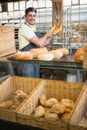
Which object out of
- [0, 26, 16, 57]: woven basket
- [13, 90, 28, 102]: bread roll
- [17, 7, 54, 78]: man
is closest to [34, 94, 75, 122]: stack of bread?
[13, 90, 28, 102]: bread roll

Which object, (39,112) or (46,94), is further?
(46,94)

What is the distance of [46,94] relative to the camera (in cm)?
132

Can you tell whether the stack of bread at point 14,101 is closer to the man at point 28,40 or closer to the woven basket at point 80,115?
the woven basket at point 80,115

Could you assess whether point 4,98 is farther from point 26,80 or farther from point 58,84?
point 58,84

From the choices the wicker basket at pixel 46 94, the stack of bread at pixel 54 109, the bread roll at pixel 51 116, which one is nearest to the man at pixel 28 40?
the wicker basket at pixel 46 94

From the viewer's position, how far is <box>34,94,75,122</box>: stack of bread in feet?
3.49

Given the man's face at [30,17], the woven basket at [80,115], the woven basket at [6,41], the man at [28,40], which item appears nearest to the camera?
the woven basket at [80,115]

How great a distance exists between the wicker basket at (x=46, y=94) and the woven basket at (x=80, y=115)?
0.08m

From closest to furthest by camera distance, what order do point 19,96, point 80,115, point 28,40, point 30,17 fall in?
point 80,115 → point 19,96 → point 28,40 → point 30,17

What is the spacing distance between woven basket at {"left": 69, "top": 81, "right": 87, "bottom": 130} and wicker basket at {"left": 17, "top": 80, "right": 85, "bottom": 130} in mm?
77

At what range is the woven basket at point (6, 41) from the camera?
1299mm

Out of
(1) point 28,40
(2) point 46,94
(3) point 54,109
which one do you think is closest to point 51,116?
(3) point 54,109

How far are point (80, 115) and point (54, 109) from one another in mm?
143

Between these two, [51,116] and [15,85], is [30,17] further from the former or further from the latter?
[51,116]
